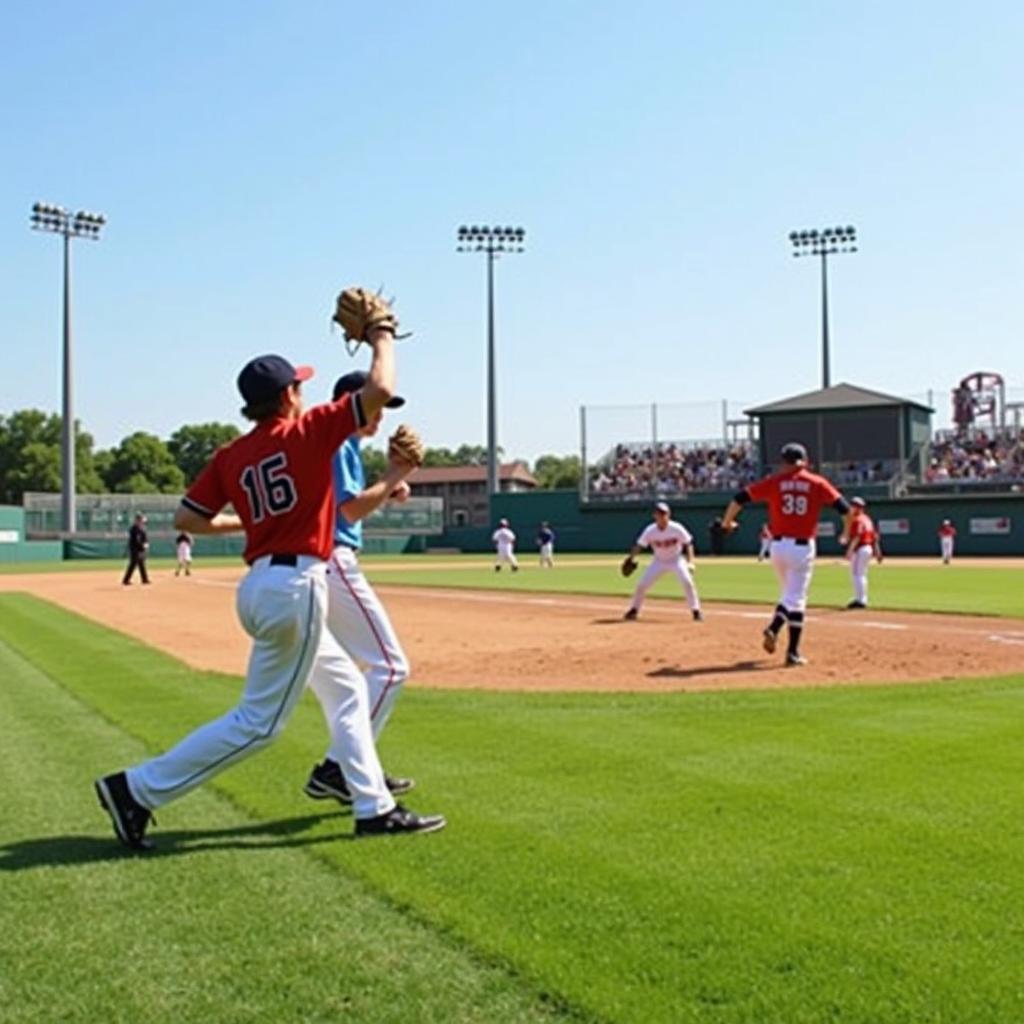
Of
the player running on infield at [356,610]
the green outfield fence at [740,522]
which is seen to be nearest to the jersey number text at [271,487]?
the player running on infield at [356,610]

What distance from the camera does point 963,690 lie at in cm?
909

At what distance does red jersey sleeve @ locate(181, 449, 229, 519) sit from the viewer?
5117 mm

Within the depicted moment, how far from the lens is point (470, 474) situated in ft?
411

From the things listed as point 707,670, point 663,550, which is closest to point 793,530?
point 707,670

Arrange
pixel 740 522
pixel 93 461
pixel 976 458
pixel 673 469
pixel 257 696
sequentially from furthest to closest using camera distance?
1. pixel 93 461
2. pixel 673 469
3. pixel 976 458
4. pixel 740 522
5. pixel 257 696

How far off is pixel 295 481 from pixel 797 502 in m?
7.71

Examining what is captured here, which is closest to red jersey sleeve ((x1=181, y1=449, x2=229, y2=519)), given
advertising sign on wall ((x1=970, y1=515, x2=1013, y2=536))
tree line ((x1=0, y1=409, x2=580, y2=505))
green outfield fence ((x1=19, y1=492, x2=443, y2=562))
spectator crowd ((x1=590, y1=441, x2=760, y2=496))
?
advertising sign on wall ((x1=970, y1=515, x2=1013, y2=536))

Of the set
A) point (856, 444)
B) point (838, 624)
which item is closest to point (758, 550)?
point (856, 444)

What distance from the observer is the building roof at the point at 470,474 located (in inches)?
4904

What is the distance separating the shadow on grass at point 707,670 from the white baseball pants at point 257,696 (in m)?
6.11

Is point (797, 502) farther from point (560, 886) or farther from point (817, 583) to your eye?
point (817, 583)

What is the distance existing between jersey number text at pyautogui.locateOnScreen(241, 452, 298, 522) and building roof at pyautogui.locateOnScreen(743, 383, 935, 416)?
51.4 m

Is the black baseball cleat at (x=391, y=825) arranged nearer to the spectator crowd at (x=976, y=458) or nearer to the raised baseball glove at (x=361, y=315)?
the raised baseball glove at (x=361, y=315)

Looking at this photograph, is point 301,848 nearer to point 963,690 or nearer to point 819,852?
point 819,852
